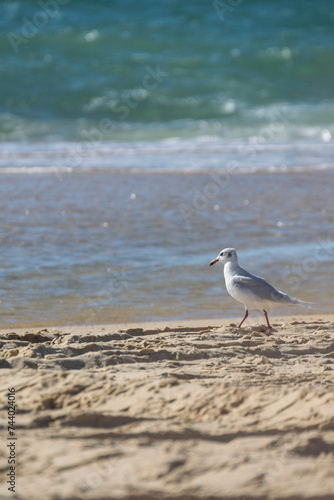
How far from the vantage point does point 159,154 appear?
47.7 ft

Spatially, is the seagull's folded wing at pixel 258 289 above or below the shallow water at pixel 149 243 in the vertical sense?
below

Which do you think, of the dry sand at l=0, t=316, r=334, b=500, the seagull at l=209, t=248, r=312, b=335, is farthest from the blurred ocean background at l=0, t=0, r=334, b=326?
the dry sand at l=0, t=316, r=334, b=500

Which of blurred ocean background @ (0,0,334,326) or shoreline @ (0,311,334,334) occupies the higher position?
blurred ocean background @ (0,0,334,326)

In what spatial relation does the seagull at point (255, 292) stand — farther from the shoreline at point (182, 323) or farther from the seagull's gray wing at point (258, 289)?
the shoreline at point (182, 323)

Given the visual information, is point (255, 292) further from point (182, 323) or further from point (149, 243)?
point (149, 243)

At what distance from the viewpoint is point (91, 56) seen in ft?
84.4

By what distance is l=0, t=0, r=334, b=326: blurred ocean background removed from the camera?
659 cm

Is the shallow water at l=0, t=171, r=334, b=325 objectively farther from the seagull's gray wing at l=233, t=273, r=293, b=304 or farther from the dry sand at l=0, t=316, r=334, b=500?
the dry sand at l=0, t=316, r=334, b=500

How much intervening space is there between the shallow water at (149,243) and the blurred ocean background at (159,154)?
25mm

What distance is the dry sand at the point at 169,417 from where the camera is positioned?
2.88m

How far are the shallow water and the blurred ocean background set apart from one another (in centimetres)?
2

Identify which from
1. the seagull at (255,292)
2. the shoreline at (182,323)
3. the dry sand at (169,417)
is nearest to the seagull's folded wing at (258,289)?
the seagull at (255,292)

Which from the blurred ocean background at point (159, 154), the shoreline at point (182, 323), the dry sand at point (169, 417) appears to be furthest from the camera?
the blurred ocean background at point (159, 154)

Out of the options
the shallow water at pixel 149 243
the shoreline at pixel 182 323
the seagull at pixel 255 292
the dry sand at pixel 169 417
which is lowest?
the dry sand at pixel 169 417
